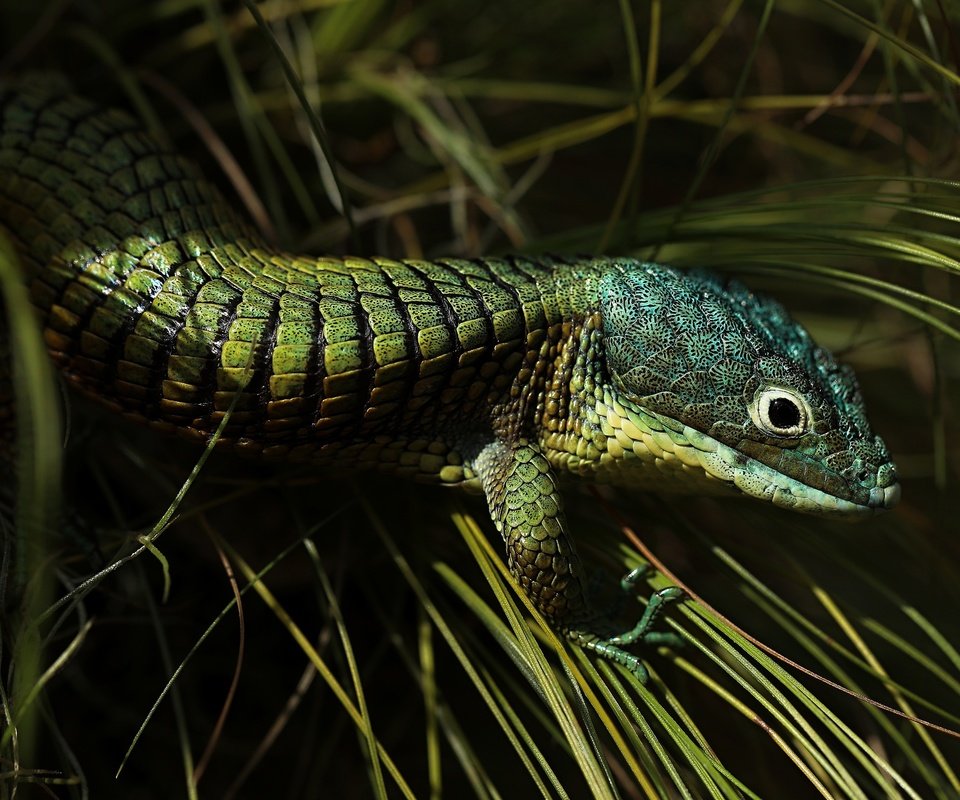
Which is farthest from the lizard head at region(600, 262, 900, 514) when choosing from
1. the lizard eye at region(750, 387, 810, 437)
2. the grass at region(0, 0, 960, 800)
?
the grass at region(0, 0, 960, 800)

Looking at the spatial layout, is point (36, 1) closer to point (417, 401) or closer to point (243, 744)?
point (417, 401)

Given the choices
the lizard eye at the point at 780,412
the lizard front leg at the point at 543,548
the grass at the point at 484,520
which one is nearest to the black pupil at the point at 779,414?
the lizard eye at the point at 780,412

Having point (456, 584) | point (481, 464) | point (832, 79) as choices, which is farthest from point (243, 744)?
point (832, 79)

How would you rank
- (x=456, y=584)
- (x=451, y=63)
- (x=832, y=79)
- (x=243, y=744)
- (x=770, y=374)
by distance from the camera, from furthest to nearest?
(x=832, y=79) → (x=451, y=63) → (x=243, y=744) → (x=456, y=584) → (x=770, y=374)

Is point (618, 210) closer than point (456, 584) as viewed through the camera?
No

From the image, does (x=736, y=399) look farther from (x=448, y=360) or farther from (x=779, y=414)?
(x=448, y=360)

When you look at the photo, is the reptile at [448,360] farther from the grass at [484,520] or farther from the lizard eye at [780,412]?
the grass at [484,520]

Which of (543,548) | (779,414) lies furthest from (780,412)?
(543,548)

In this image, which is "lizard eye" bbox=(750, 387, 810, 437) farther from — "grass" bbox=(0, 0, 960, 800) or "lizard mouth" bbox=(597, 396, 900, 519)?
"grass" bbox=(0, 0, 960, 800)
